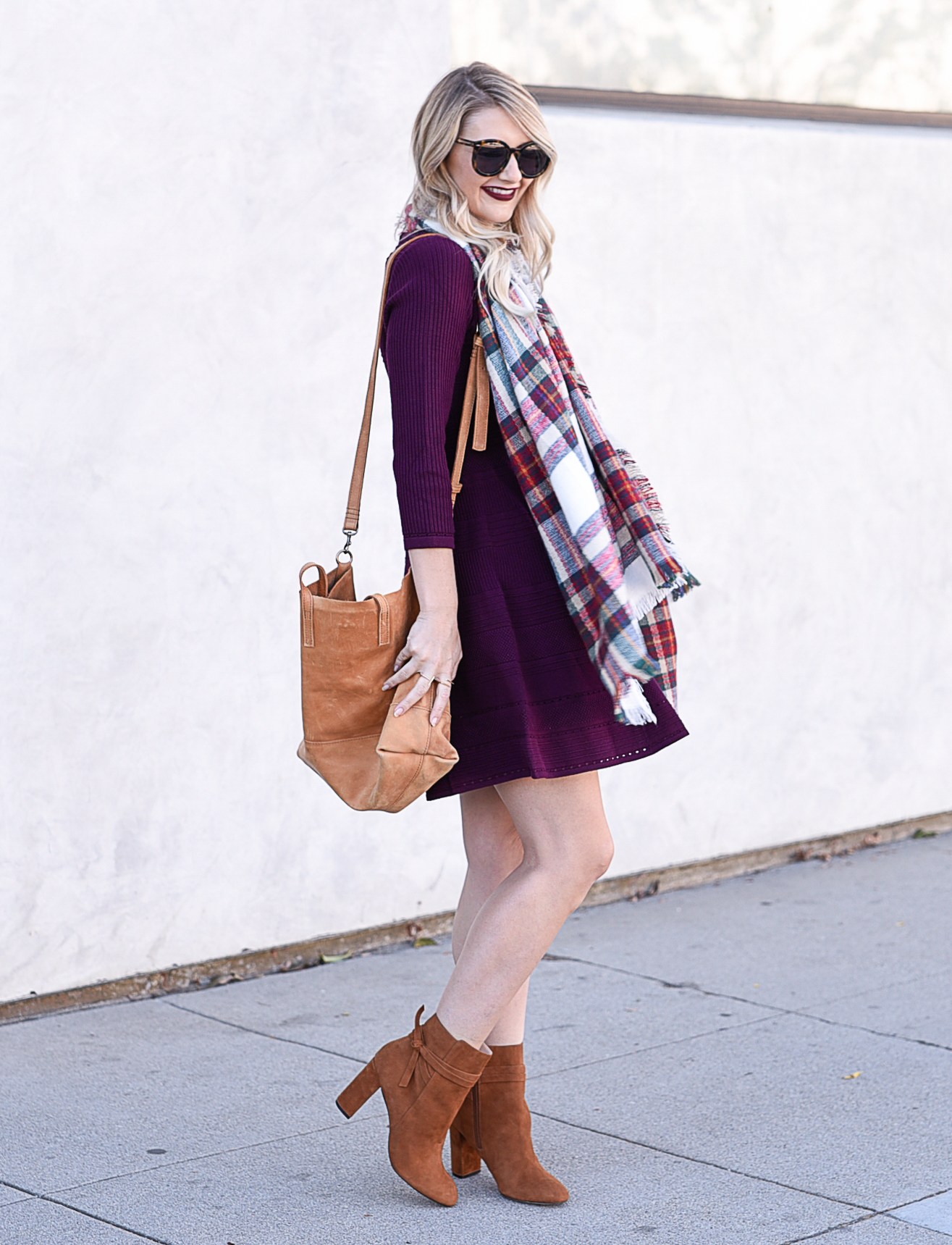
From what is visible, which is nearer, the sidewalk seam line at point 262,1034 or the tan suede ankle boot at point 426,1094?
the tan suede ankle boot at point 426,1094

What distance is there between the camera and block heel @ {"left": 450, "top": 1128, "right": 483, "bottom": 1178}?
316 centimetres

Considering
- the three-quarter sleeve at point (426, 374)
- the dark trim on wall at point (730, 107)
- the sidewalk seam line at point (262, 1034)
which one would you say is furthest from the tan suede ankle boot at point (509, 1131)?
the dark trim on wall at point (730, 107)

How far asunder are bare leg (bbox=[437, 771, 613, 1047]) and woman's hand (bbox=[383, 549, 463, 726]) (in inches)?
10.1

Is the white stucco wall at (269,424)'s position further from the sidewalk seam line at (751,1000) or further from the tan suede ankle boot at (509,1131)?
the tan suede ankle boot at (509,1131)

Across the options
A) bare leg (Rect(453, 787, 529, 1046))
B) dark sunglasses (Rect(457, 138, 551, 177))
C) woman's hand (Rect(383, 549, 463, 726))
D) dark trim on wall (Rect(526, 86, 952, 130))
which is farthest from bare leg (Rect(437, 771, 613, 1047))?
dark trim on wall (Rect(526, 86, 952, 130))

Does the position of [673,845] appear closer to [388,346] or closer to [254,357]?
[254,357]

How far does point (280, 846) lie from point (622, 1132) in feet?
4.94

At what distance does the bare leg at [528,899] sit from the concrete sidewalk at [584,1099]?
0.40 meters

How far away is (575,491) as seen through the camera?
2.86 meters

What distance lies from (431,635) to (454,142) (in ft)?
2.91

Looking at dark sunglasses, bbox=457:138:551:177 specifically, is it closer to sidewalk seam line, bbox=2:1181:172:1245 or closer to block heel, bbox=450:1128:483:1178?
block heel, bbox=450:1128:483:1178

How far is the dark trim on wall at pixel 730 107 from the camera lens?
202 inches

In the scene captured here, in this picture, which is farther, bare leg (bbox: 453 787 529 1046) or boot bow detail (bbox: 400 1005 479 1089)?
bare leg (bbox: 453 787 529 1046)

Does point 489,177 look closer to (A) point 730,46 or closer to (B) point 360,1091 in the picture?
(B) point 360,1091
